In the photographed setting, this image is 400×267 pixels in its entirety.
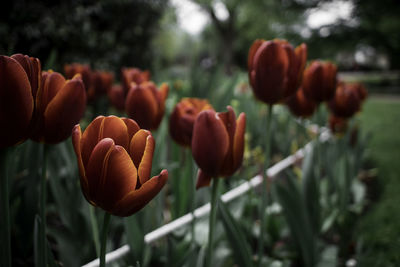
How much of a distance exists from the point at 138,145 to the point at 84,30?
283cm

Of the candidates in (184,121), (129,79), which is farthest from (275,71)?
(129,79)

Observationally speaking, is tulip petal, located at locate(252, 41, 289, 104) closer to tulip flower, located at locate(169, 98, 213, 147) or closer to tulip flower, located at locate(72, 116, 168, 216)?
tulip flower, located at locate(169, 98, 213, 147)

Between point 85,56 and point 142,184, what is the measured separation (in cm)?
305

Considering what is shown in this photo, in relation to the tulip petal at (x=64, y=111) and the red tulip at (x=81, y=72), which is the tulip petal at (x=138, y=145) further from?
the red tulip at (x=81, y=72)

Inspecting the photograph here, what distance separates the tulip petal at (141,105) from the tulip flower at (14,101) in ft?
1.56

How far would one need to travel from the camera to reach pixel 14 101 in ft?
1.65

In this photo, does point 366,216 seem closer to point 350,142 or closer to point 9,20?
point 350,142

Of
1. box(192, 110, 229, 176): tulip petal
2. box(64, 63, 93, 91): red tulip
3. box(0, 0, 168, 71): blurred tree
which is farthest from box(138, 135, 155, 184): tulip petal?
box(0, 0, 168, 71): blurred tree

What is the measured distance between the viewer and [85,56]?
3.27 m

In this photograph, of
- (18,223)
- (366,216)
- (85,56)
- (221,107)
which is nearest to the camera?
(18,223)

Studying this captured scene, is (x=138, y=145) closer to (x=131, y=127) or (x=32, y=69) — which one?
(x=131, y=127)

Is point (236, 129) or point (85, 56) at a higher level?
point (85, 56)

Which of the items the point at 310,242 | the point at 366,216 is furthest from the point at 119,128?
the point at 366,216

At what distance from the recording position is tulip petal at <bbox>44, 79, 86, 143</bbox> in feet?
2.05
